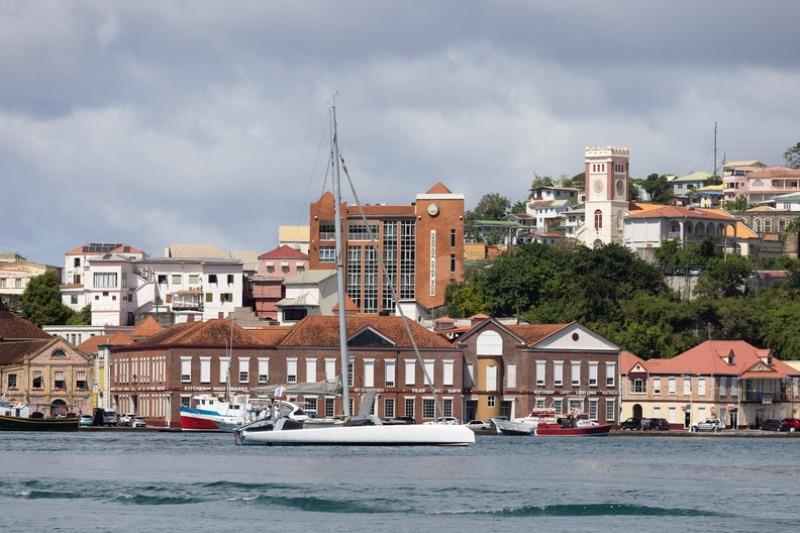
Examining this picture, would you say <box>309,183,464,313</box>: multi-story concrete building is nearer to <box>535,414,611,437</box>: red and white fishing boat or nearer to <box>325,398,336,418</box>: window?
<box>325,398,336,418</box>: window

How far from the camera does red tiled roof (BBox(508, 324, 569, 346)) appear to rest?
459 feet

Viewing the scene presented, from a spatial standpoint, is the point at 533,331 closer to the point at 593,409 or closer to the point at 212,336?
the point at 593,409

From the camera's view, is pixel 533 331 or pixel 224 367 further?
pixel 533 331

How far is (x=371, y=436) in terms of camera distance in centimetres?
9662

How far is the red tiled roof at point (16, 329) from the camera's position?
155 m

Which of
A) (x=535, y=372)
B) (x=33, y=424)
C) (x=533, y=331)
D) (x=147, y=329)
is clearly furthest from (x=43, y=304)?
(x=33, y=424)

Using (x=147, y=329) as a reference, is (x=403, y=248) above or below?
above

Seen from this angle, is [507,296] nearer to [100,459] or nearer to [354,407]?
[354,407]

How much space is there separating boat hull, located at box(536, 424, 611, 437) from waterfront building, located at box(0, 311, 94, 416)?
34676 mm

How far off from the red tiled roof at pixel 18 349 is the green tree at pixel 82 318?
3357cm

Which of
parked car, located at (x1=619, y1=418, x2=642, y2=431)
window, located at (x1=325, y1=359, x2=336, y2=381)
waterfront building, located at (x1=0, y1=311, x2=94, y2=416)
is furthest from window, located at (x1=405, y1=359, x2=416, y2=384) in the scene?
waterfront building, located at (x1=0, y1=311, x2=94, y2=416)

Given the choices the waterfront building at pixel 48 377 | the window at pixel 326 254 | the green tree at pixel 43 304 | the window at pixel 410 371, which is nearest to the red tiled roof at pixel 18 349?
the waterfront building at pixel 48 377

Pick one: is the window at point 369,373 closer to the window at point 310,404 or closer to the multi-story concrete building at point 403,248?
the window at point 310,404

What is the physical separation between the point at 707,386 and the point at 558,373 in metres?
14.0
